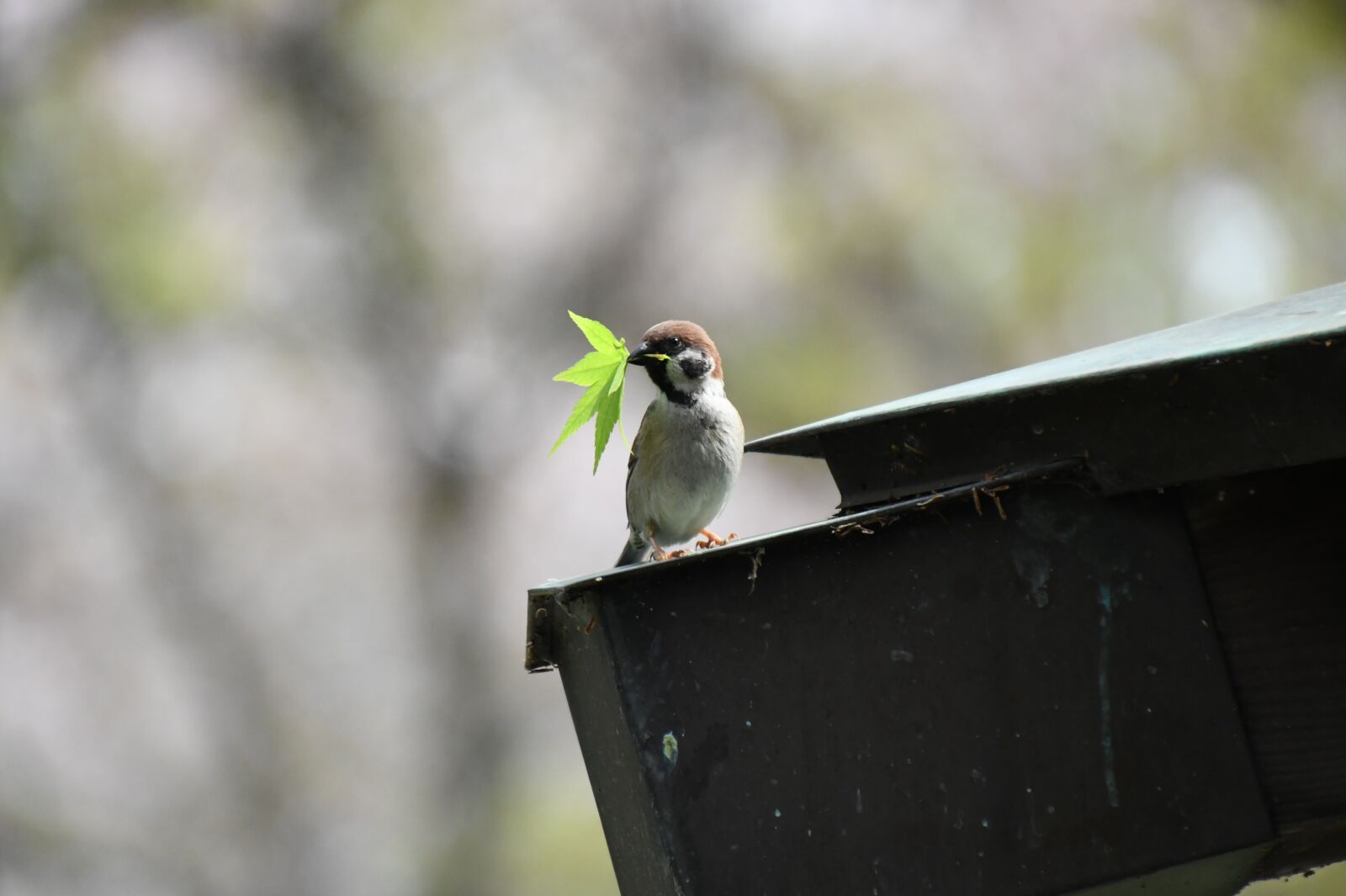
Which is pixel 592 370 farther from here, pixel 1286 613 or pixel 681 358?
pixel 681 358

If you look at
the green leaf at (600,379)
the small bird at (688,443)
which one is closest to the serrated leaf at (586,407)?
the green leaf at (600,379)

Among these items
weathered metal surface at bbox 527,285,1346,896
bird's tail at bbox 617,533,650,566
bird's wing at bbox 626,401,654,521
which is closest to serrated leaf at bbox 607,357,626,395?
weathered metal surface at bbox 527,285,1346,896

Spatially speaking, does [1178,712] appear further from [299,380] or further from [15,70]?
[15,70]

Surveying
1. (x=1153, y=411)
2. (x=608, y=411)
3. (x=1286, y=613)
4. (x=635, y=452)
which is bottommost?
(x=1286, y=613)

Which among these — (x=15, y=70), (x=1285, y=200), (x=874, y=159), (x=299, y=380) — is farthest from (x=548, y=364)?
(x=1285, y=200)

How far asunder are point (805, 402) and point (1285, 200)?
382 cm

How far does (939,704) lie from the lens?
1697 millimetres

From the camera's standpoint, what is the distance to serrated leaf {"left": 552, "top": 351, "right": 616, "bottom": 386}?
179 cm

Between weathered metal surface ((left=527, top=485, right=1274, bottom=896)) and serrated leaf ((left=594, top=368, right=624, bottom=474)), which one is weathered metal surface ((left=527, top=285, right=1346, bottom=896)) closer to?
weathered metal surface ((left=527, top=485, right=1274, bottom=896))

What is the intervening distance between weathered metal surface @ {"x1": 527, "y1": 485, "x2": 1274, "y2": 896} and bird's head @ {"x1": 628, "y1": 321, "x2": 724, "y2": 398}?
115 centimetres

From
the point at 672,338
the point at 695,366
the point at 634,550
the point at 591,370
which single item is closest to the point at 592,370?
the point at 591,370

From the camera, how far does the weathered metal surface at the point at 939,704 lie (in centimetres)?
167

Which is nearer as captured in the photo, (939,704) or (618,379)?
(939,704)

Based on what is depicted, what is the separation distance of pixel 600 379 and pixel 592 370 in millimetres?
21
